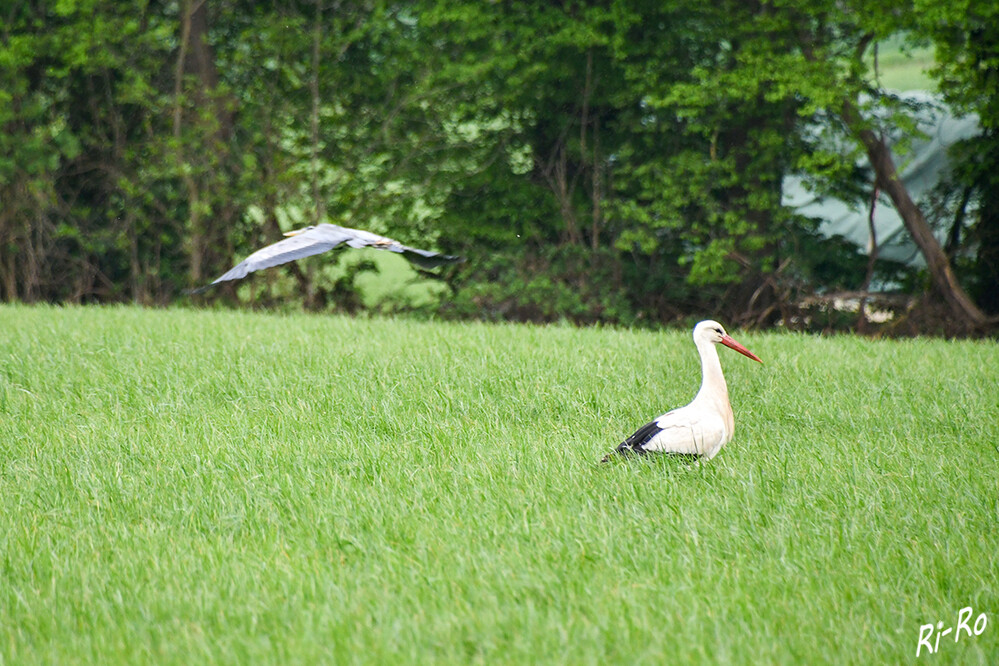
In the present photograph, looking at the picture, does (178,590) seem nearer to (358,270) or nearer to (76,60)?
(358,270)

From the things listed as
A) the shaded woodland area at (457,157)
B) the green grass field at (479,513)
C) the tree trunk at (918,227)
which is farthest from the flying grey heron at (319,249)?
the tree trunk at (918,227)

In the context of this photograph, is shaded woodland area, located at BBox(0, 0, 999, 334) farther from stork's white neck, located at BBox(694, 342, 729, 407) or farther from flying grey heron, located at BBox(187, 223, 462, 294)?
stork's white neck, located at BBox(694, 342, 729, 407)

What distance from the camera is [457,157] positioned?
15.3 meters

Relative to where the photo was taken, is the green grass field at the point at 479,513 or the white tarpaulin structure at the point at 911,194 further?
the white tarpaulin structure at the point at 911,194

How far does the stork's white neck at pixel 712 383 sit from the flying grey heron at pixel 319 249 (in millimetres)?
1822

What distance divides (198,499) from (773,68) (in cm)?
1044

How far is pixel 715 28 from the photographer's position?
13938 mm

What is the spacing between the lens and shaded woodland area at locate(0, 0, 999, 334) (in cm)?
1388

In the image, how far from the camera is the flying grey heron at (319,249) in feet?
21.5
